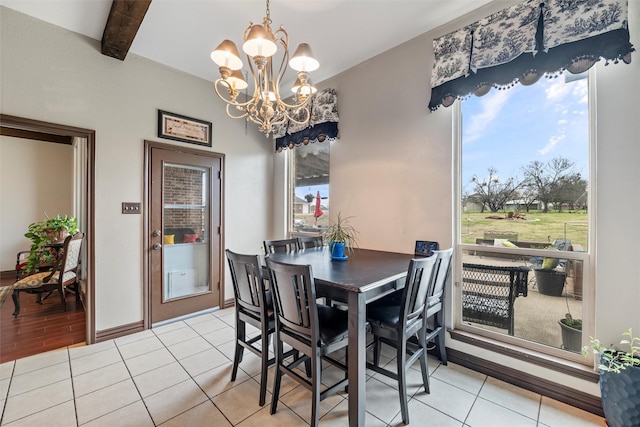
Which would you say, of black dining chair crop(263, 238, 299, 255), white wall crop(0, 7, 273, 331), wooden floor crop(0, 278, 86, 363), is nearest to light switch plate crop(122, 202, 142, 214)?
white wall crop(0, 7, 273, 331)

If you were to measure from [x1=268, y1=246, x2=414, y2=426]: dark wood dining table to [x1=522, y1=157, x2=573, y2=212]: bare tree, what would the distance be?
120cm

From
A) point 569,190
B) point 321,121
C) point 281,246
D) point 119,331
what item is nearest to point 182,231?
point 119,331

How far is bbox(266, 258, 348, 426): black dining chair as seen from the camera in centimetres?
146

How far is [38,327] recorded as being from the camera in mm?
2947

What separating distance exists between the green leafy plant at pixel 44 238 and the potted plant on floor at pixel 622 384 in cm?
594

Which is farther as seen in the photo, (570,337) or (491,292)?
(491,292)

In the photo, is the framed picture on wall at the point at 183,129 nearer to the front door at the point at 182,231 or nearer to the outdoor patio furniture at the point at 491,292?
the front door at the point at 182,231

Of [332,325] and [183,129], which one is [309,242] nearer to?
[332,325]

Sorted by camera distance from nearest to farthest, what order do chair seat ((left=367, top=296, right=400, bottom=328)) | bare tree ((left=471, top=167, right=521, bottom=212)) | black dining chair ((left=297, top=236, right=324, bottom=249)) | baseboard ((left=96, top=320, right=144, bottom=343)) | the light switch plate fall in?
chair seat ((left=367, top=296, right=400, bottom=328)) → bare tree ((left=471, top=167, right=521, bottom=212)) → baseboard ((left=96, top=320, right=144, bottom=343)) → the light switch plate → black dining chair ((left=297, top=236, right=324, bottom=249))

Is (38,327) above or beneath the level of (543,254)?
beneath

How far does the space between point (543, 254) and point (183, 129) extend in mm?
3831

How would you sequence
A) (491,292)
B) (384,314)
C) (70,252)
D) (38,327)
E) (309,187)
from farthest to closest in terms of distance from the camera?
(309,187) → (70,252) → (38,327) → (491,292) → (384,314)

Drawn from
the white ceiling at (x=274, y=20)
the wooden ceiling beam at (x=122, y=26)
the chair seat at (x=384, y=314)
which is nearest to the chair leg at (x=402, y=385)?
the chair seat at (x=384, y=314)

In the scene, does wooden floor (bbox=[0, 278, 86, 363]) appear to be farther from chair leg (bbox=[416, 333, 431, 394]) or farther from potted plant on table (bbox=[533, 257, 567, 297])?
potted plant on table (bbox=[533, 257, 567, 297])
